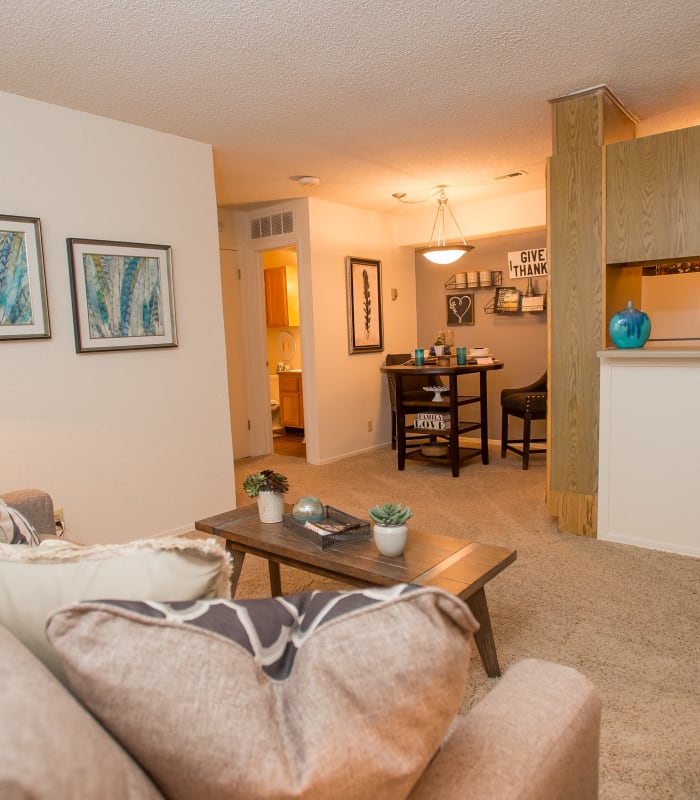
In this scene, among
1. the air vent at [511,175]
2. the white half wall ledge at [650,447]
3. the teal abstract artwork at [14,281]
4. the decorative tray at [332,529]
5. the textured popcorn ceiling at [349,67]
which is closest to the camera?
the decorative tray at [332,529]

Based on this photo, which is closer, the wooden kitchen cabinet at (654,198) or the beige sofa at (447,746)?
the beige sofa at (447,746)

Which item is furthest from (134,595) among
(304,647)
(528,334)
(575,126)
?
(528,334)

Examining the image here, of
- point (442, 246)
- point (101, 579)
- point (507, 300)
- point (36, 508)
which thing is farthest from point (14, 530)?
A: point (507, 300)

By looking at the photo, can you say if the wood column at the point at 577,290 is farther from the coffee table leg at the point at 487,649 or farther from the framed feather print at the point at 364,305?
the framed feather print at the point at 364,305

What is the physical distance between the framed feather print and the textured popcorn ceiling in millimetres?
1737

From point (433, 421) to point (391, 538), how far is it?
10.2 ft

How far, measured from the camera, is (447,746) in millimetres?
827

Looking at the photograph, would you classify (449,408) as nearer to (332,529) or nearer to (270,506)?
(270,506)

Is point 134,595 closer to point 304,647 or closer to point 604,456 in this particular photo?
point 304,647

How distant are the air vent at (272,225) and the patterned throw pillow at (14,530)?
14.0 ft

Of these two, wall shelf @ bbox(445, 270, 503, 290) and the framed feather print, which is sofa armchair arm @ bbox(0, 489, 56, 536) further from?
wall shelf @ bbox(445, 270, 503, 290)

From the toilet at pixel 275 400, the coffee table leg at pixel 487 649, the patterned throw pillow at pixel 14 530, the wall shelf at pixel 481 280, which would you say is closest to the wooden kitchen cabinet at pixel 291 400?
the toilet at pixel 275 400

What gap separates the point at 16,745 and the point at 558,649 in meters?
2.11

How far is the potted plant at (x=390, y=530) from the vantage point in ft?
6.50
